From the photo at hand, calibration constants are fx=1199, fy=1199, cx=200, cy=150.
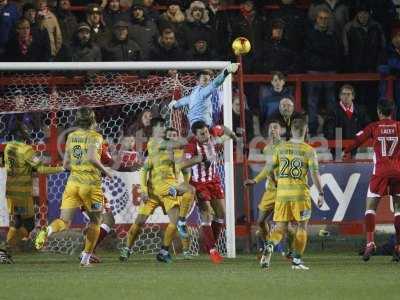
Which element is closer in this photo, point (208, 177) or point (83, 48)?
point (208, 177)

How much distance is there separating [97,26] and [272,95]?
2855 millimetres

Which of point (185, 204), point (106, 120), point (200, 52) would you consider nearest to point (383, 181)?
point (185, 204)

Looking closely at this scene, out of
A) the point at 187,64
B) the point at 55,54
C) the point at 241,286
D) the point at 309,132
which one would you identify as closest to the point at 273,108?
the point at 309,132

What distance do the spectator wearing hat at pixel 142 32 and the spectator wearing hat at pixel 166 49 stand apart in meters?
0.12

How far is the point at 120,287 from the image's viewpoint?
1155cm

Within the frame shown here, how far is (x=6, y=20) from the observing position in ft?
58.7

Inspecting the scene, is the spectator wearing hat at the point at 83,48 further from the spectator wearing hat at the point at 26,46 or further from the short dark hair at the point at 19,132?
the short dark hair at the point at 19,132

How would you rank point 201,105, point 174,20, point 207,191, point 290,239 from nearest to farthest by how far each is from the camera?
point 290,239
point 207,191
point 201,105
point 174,20

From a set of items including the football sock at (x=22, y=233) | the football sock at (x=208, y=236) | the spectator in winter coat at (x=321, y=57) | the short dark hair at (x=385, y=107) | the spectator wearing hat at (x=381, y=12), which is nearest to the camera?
the short dark hair at (x=385, y=107)

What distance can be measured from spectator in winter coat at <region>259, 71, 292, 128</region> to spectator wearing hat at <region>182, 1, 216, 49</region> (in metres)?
1.26

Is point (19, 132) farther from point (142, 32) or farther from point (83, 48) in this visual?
point (142, 32)

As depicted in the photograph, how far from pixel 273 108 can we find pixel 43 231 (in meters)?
4.73

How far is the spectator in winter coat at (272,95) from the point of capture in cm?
1730

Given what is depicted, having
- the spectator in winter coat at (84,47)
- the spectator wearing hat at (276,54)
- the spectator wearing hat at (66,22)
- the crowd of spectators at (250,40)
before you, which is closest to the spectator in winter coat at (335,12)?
the crowd of spectators at (250,40)
